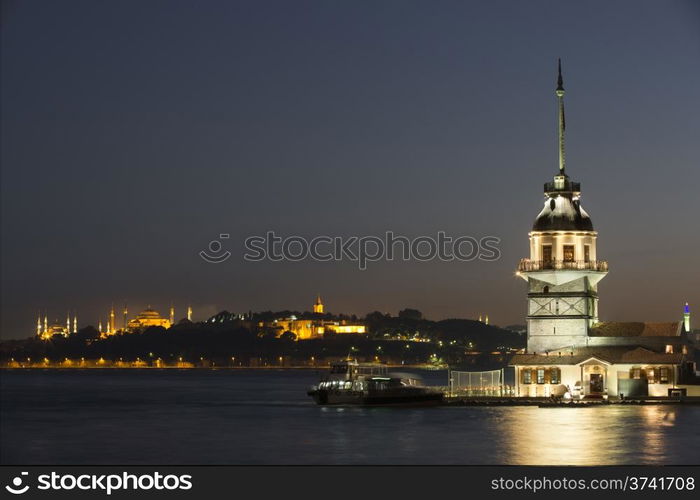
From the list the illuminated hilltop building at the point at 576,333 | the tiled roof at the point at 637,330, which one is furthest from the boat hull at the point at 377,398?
the tiled roof at the point at 637,330

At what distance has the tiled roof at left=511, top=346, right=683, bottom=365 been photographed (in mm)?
82062

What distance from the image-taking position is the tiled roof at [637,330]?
3290 inches

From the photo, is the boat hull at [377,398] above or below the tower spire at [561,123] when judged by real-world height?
below

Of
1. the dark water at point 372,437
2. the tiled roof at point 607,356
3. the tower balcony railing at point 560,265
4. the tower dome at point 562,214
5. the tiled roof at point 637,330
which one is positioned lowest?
the dark water at point 372,437

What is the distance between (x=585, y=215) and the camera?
85.4 meters

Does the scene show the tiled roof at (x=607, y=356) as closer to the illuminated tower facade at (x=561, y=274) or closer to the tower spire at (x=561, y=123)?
the illuminated tower facade at (x=561, y=274)

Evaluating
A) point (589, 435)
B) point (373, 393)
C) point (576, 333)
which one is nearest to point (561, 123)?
point (576, 333)

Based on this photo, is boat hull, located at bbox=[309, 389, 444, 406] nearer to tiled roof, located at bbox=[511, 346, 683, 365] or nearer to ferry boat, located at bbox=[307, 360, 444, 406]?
ferry boat, located at bbox=[307, 360, 444, 406]

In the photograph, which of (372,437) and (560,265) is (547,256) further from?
(372,437)

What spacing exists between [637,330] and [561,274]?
605 cm

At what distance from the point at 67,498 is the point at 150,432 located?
182 ft

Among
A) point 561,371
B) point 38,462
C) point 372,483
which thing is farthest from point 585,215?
point 372,483

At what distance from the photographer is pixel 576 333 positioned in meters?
83.7

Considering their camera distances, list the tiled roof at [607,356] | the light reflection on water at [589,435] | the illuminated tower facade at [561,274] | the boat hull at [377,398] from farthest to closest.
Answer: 1. the boat hull at [377,398]
2. the illuminated tower facade at [561,274]
3. the tiled roof at [607,356]
4. the light reflection on water at [589,435]
